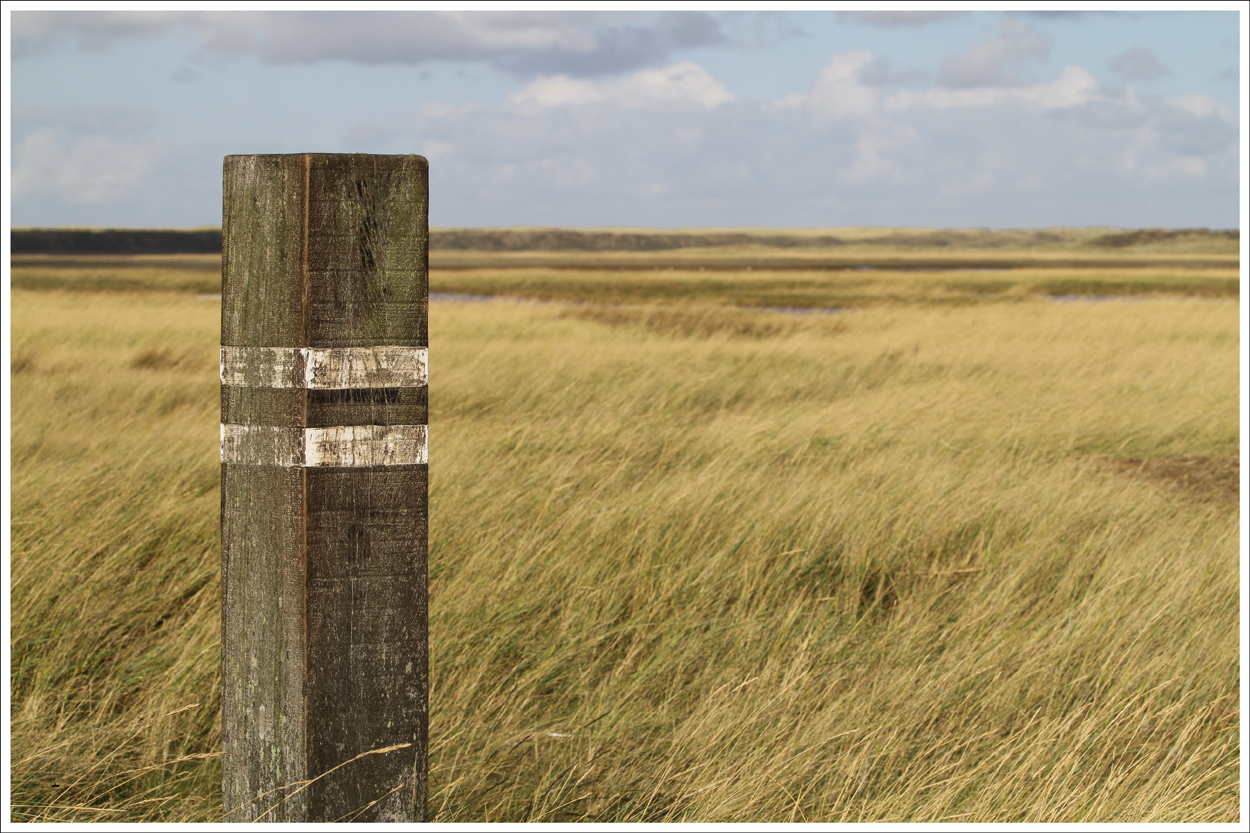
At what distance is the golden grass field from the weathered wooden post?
0.64 meters

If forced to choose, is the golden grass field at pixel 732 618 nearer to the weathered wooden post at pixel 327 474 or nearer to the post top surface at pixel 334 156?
the weathered wooden post at pixel 327 474

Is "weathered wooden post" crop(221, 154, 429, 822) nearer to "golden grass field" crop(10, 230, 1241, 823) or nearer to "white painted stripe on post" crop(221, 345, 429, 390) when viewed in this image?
"white painted stripe on post" crop(221, 345, 429, 390)

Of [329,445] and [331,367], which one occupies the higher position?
[331,367]

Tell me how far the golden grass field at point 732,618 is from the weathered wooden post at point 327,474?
641mm

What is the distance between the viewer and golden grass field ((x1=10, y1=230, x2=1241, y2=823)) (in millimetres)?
2264

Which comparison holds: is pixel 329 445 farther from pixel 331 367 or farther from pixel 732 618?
pixel 732 618

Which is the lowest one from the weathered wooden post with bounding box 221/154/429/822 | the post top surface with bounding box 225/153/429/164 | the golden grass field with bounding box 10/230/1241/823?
the golden grass field with bounding box 10/230/1241/823

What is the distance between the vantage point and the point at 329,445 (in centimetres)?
154

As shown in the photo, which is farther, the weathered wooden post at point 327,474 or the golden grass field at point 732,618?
the golden grass field at point 732,618

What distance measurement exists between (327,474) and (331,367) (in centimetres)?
16

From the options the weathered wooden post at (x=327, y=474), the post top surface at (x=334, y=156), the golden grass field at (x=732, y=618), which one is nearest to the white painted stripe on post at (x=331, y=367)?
the weathered wooden post at (x=327, y=474)

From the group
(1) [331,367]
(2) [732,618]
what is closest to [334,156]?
(1) [331,367]

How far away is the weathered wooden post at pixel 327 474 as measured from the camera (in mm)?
1525

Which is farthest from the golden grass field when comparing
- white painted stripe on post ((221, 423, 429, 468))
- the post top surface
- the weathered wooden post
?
the post top surface
